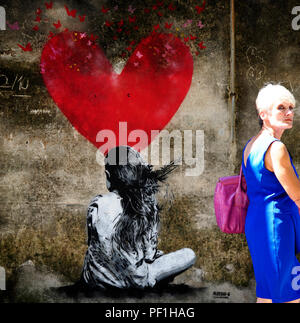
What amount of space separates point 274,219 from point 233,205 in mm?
415

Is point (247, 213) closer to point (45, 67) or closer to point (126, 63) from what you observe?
point (126, 63)

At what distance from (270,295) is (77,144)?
2.18 meters

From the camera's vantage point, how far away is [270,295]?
9.04 ft

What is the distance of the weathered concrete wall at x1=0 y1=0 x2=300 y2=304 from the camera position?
3.95 meters

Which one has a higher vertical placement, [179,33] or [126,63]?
[179,33]

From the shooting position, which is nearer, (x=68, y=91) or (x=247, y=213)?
(x=247, y=213)

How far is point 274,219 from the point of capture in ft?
8.90

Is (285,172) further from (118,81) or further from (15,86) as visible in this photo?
(15,86)

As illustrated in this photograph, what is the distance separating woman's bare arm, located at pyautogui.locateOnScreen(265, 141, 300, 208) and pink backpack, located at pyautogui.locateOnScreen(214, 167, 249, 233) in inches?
17.4

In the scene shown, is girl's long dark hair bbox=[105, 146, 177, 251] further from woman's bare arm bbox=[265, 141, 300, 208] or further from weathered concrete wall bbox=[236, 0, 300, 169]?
woman's bare arm bbox=[265, 141, 300, 208]

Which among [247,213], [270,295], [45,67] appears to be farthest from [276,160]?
[45,67]

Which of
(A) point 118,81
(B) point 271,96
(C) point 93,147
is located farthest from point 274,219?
(A) point 118,81

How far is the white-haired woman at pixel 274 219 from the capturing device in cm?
267

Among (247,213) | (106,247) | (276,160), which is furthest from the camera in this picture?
(106,247)
